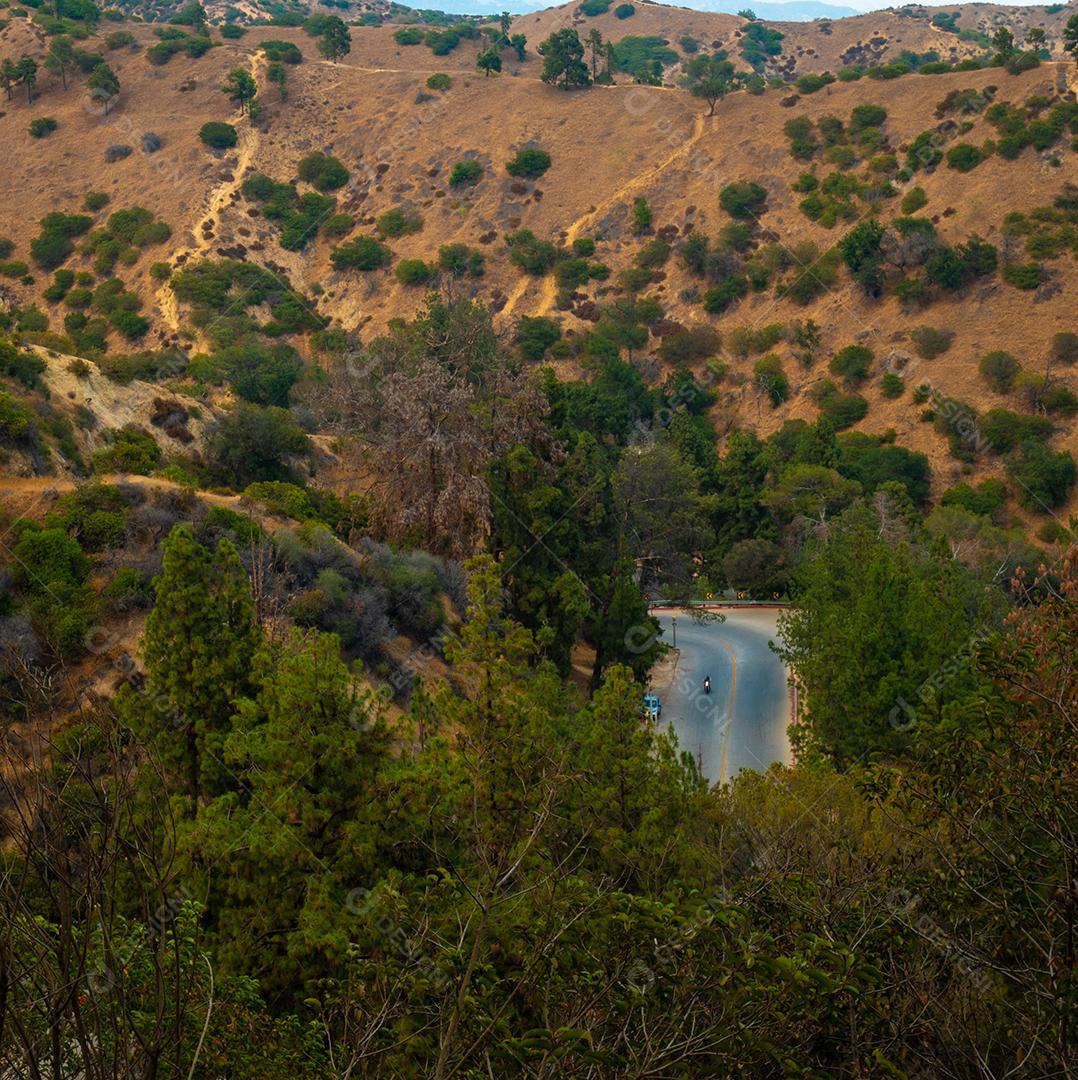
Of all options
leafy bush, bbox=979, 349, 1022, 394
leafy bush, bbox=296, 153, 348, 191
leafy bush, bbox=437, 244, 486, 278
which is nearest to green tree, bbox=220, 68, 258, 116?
leafy bush, bbox=296, 153, 348, 191

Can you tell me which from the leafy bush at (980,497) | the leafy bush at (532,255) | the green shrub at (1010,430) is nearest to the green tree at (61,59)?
the leafy bush at (532,255)

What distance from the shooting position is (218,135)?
278ft

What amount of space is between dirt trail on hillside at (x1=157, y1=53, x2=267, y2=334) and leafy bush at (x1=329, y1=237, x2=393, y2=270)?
9.61 meters

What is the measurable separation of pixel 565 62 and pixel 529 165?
1521 centimetres

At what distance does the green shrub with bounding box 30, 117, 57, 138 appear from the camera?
276 feet

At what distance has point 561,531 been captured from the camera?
30.4m

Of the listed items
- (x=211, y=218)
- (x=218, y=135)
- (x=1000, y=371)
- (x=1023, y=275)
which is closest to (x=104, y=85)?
(x=218, y=135)

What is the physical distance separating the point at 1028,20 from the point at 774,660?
15294cm

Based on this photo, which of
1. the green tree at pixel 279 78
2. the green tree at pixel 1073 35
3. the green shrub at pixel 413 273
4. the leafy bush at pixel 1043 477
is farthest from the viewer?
the green tree at pixel 279 78

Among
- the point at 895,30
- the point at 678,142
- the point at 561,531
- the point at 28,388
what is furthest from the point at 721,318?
the point at 895,30

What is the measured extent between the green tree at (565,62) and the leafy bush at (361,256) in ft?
94.0

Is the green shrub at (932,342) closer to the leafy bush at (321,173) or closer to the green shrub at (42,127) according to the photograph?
the leafy bush at (321,173)

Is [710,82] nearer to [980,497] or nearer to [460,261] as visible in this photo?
[460,261]

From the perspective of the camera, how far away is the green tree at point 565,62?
300ft
